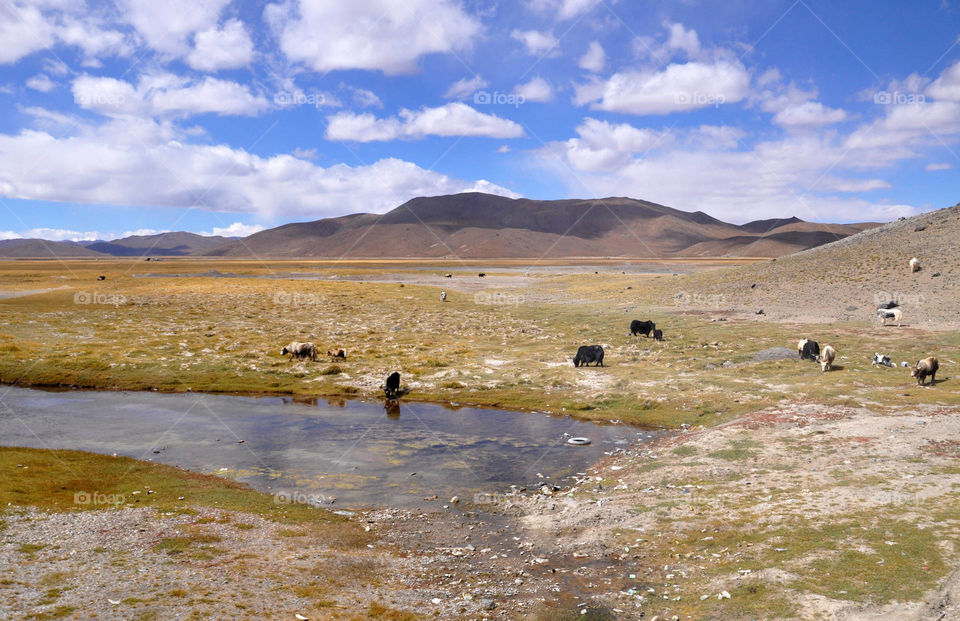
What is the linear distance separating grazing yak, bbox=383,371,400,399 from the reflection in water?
1.15 metres

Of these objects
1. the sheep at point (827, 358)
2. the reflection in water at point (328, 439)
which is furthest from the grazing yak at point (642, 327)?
the reflection in water at point (328, 439)

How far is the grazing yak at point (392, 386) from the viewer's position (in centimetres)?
2759

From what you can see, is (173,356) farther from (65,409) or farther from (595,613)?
(595,613)

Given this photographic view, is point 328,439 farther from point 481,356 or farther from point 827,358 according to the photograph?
point 827,358

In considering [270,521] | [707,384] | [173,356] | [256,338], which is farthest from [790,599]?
[256,338]

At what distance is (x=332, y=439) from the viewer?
21.4m

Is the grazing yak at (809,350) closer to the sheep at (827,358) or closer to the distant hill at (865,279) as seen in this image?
the sheep at (827,358)

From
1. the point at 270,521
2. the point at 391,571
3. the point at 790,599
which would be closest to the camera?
the point at 790,599

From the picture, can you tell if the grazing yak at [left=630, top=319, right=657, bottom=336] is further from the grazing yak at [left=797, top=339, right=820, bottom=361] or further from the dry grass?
the grazing yak at [left=797, top=339, right=820, bottom=361]

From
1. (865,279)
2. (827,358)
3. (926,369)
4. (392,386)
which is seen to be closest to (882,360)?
(827,358)

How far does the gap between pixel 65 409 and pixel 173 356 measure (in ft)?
31.6

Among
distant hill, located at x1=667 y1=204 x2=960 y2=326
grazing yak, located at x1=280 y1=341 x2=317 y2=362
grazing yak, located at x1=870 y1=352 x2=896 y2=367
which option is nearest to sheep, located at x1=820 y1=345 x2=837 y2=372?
grazing yak, located at x1=870 y1=352 x2=896 y2=367

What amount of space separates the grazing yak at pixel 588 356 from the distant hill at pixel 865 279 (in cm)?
2051

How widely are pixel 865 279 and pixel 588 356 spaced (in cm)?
3281
